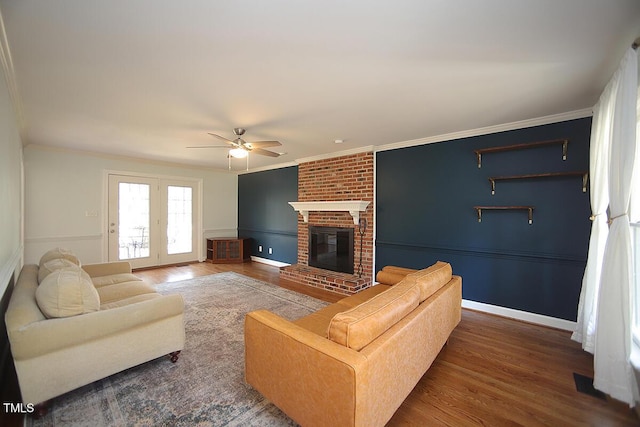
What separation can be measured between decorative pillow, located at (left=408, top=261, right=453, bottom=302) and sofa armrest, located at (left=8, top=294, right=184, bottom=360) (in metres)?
1.99

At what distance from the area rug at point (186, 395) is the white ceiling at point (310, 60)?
238 cm

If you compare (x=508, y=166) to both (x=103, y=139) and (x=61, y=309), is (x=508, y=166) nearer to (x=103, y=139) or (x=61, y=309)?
(x=61, y=309)

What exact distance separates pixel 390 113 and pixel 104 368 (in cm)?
336

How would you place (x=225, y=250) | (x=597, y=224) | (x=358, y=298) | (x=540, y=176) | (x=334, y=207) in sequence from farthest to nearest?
(x=225, y=250) < (x=334, y=207) < (x=540, y=176) < (x=358, y=298) < (x=597, y=224)

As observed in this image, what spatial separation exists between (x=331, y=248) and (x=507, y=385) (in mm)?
3312

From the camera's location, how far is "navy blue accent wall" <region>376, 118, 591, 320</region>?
117 inches

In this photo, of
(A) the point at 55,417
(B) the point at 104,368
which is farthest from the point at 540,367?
(A) the point at 55,417

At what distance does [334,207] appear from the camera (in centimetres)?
475

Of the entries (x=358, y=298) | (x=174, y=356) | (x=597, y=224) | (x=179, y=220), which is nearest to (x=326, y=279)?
(x=358, y=298)

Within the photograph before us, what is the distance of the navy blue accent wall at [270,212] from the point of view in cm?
593

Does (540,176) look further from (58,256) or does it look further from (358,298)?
(58,256)

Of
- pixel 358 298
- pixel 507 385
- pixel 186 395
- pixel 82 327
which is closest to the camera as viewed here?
pixel 82 327

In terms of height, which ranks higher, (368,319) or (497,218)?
(497,218)

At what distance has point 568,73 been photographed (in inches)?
82.5
